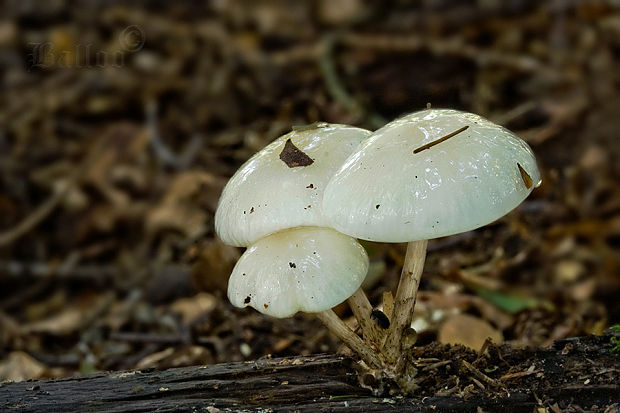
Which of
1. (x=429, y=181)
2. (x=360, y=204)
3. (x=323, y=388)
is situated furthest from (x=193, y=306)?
(x=429, y=181)

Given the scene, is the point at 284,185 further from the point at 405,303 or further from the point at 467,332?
the point at 467,332

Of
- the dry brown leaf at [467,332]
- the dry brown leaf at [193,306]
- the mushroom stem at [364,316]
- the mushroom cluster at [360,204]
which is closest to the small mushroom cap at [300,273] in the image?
the mushroom cluster at [360,204]

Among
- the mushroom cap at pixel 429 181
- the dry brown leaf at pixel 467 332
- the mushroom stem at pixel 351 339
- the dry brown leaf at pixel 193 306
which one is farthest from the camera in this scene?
the dry brown leaf at pixel 193 306

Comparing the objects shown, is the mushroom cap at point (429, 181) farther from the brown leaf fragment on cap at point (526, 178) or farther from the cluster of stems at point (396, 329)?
the cluster of stems at point (396, 329)

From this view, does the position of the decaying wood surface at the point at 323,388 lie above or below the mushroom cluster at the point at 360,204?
below

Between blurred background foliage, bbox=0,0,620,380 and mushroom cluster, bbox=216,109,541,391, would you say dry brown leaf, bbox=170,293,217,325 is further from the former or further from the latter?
mushroom cluster, bbox=216,109,541,391

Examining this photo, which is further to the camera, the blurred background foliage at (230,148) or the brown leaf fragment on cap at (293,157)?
the blurred background foliage at (230,148)

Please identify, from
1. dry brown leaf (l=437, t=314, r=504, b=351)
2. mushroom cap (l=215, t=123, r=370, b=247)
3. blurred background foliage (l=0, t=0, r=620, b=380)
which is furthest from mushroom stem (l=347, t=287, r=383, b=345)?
blurred background foliage (l=0, t=0, r=620, b=380)
